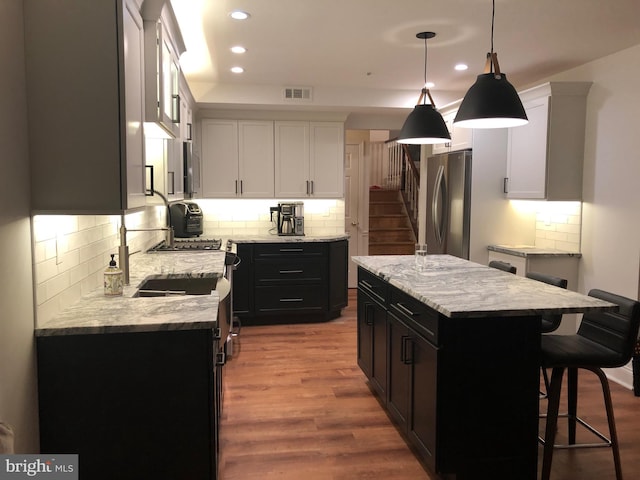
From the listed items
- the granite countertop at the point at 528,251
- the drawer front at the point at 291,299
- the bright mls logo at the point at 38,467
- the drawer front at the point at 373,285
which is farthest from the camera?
the drawer front at the point at 291,299

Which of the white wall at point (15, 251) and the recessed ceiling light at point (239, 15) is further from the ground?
the recessed ceiling light at point (239, 15)

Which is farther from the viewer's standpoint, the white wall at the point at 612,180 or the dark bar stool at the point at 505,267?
the white wall at the point at 612,180

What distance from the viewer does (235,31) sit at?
3701 millimetres

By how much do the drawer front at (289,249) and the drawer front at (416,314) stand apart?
2663 mm

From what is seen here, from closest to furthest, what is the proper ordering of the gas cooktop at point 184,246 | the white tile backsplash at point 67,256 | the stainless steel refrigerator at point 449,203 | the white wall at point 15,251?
the white wall at point 15,251 → the white tile backsplash at point 67,256 → the gas cooktop at point 184,246 → the stainless steel refrigerator at point 449,203

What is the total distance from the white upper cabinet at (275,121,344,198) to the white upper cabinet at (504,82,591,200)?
7.63 feet

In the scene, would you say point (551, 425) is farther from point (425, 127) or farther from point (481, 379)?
point (425, 127)

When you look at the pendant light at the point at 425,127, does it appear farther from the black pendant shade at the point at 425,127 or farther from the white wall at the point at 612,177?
the white wall at the point at 612,177

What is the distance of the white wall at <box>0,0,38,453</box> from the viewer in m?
1.68

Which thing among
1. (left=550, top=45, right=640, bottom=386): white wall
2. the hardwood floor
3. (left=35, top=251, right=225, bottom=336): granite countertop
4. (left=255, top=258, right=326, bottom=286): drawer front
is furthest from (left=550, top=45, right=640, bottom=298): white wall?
(left=35, top=251, right=225, bottom=336): granite countertop

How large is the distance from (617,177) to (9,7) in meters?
4.15

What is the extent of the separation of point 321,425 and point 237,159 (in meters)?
3.63

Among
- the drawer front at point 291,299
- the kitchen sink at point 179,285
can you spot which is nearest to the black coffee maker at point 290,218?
the drawer front at point 291,299

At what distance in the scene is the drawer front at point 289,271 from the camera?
5.55 m
